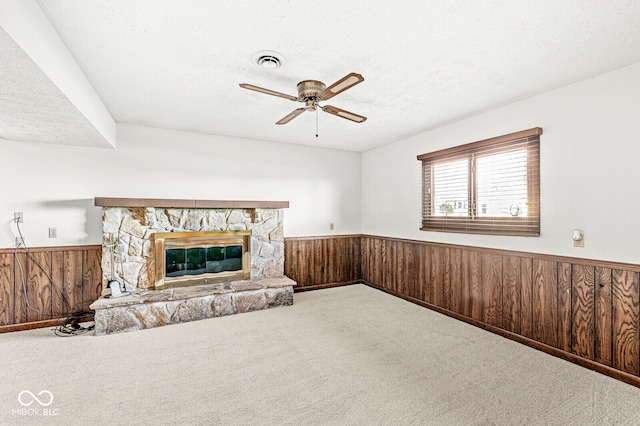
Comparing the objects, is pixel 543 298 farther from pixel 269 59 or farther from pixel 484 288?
pixel 269 59

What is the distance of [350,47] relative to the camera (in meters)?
2.16

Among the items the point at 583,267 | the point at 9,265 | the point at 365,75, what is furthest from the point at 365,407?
the point at 9,265

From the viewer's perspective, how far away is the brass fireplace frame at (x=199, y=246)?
4.00m

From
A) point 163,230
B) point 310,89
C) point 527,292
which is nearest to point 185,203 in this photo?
point 163,230

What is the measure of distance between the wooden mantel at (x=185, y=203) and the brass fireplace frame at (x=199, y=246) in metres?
0.39

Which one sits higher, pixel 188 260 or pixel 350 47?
pixel 350 47

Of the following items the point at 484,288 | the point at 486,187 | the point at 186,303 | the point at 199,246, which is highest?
the point at 486,187

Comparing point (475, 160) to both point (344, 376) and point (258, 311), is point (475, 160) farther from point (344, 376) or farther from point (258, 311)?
point (258, 311)

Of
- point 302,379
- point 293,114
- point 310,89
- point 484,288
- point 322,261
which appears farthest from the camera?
point 322,261

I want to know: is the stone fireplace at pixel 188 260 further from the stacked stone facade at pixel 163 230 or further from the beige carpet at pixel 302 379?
the beige carpet at pixel 302 379

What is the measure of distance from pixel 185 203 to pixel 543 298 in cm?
410

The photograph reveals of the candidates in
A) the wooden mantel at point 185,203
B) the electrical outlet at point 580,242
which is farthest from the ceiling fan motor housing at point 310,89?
the electrical outlet at point 580,242

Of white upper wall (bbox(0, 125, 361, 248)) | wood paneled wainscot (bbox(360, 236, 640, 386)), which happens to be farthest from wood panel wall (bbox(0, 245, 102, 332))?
wood paneled wainscot (bbox(360, 236, 640, 386))

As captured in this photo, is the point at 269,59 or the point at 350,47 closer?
the point at 350,47
